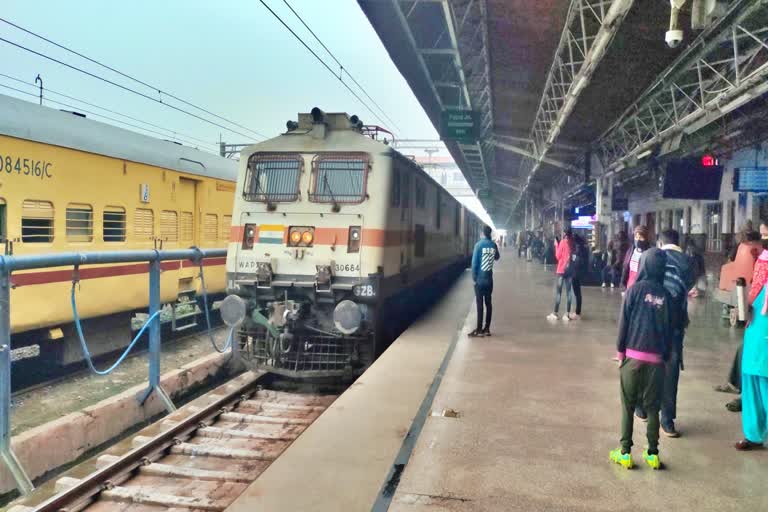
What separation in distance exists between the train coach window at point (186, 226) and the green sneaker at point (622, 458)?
943cm

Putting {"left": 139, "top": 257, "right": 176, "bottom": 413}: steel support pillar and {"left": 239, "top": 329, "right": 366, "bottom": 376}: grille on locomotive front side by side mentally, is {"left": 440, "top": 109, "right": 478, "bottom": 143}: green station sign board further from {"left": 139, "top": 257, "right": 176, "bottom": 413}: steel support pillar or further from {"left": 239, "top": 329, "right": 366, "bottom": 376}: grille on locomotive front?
{"left": 139, "top": 257, "right": 176, "bottom": 413}: steel support pillar

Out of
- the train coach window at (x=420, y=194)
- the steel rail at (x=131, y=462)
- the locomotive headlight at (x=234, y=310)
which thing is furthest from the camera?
the train coach window at (x=420, y=194)

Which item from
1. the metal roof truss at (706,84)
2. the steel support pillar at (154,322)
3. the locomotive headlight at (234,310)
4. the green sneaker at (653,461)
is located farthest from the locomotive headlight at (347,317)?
the metal roof truss at (706,84)

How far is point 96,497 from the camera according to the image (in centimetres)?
502

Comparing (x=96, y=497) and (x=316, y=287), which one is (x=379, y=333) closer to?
(x=316, y=287)

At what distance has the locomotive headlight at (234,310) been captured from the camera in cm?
792

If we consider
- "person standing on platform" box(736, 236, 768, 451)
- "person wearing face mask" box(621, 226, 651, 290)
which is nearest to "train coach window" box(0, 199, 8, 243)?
"person wearing face mask" box(621, 226, 651, 290)

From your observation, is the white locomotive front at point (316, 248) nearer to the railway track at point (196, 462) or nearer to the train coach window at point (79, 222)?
the railway track at point (196, 462)

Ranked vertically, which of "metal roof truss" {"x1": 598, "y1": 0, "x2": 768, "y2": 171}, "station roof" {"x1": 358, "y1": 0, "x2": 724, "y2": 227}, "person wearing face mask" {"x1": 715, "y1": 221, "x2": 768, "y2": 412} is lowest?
"person wearing face mask" {"x1": 715, "y1": 221, "x2": 768, "y2": 412}

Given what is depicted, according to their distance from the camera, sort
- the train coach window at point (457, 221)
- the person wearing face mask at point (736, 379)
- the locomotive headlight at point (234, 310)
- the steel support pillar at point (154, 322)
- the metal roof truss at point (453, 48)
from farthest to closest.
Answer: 1. the train coach window at point (457, 221)
2. the metal roof truss at point (453, 48)
3. the locomotive headlight at point (234, 310)
4. the steel support pillar at point (154, 322)
5. the person wearing face mask at point (736, 379)

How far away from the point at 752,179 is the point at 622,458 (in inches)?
420

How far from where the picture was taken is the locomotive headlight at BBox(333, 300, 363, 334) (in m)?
7.67

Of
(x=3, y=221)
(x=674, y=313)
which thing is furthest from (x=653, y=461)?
(x=3, y=221)

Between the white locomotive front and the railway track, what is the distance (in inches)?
32.8
